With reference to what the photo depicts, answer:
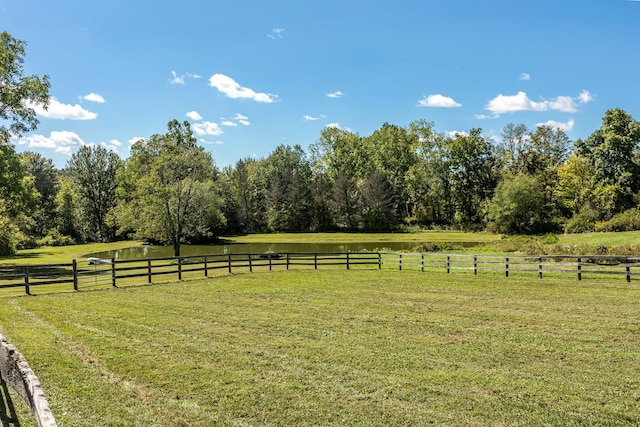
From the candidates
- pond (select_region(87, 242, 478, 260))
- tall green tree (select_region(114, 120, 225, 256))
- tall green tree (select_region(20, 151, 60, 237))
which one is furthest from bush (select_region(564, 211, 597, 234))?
tall green tree (select_region(20, 151, 60, 237))

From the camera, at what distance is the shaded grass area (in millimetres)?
6059

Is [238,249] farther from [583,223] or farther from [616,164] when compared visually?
[616,164]

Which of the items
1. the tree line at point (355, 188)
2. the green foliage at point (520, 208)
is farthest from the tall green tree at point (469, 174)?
the green foliage at point (520, 208)

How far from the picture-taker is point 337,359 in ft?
26.8

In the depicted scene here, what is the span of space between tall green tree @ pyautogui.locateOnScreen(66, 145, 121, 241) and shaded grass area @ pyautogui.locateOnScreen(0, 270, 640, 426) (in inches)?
2247

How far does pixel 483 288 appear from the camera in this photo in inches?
687

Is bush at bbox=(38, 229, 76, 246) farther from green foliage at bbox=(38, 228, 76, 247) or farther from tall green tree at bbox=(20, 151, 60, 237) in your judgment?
tall green tree at bbox=(20, 151, 60, 237)

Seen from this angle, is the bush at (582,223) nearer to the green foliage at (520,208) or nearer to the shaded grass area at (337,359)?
the green foliage at (520,208)

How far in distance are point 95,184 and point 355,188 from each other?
4161cm

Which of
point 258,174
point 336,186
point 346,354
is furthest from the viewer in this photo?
point 258,174

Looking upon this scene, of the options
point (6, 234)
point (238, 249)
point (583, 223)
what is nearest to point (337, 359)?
point (6, 234)

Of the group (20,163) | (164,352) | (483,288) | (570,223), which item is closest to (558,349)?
(164,352)

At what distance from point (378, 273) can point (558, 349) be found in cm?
1472

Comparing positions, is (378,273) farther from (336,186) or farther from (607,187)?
(336,186)
